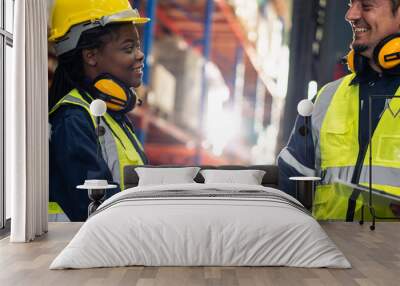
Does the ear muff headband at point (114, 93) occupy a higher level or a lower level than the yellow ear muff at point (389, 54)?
lower

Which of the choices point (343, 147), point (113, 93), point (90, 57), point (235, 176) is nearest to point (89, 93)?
point (113, 93)

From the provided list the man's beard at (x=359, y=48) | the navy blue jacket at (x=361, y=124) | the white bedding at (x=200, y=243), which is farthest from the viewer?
the man's beard at (x=359, y=48)

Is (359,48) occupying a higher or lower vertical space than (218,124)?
higher

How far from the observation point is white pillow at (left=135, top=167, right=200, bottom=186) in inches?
212

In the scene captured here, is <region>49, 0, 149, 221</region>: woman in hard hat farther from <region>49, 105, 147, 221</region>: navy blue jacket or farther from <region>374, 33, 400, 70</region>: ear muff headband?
<region>374, 33, 400, 70</region>: ear muff headband

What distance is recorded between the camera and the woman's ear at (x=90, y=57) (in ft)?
19.0

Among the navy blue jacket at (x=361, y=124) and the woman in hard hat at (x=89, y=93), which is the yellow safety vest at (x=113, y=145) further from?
the navy blue jacket at (x=361, y=124)

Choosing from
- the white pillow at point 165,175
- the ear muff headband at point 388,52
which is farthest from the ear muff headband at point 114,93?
the ear muff headband at point 388,52

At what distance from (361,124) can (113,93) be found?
2.75m

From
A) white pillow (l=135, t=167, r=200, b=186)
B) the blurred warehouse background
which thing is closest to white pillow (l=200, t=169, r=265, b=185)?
white pillow (l=135, t=167, r=200, b=186)

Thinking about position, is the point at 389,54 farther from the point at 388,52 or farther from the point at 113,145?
the point at 113,145

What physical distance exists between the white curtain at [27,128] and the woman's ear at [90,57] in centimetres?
87

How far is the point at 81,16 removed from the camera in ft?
18.8

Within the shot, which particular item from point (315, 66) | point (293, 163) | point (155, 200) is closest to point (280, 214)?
point (155, 200)
